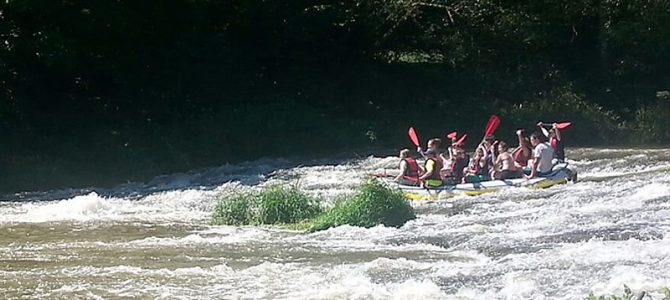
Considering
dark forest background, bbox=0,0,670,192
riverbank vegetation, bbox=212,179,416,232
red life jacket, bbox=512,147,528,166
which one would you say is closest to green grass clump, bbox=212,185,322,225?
riverbank vegetation, bbox=212,179,416,232

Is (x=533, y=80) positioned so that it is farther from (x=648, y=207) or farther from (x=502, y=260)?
(x=502, y=260)

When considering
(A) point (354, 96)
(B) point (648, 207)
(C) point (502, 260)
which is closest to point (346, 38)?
(A) point (354, 96)

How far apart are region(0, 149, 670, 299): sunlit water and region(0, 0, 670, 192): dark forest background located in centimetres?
640

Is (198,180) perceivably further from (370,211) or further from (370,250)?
(370,250)

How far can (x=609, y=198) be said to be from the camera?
14.4m

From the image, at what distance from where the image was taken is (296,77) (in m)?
28.2

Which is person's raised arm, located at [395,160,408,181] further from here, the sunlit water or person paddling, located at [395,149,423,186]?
the sunlit water

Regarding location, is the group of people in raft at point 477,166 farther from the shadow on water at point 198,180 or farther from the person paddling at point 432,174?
the shadow on water at point 198,180

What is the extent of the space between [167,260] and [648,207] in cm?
591

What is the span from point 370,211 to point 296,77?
14526 millimetres

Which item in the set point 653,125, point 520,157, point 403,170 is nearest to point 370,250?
point 403,170

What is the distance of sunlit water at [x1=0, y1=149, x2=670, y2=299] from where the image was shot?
1003 centimetres

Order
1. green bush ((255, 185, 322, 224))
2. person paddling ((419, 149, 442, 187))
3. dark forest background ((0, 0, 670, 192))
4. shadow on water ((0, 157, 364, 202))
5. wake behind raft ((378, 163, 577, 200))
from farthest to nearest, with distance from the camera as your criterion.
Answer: dark forest background ((0, 0, 670, 192)) < shadow on water ((0, 157, 364, 202)) < person paddling ((419, 149, 442, 187)) < wake behind raft ((378, 163, 577, 200)) < green bush ((255, 185, 322, 224))

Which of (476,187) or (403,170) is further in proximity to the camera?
(403,170)
